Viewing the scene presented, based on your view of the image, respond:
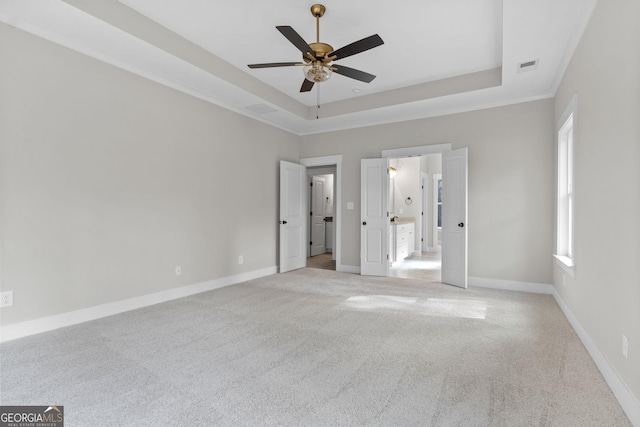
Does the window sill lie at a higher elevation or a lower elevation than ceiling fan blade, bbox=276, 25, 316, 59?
lower

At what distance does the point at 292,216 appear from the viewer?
625 centimetres

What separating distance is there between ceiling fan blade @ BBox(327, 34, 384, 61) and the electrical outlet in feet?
11.7

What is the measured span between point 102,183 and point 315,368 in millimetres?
2981

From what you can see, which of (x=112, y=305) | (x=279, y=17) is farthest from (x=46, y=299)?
(x=279, y=17)

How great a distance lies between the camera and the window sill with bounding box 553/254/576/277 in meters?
3.15

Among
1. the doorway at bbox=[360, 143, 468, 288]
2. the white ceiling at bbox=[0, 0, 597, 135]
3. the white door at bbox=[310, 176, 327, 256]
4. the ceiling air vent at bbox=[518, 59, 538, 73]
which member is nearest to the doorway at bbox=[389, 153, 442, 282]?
the doorway at bbox=[360, 143, 468, 288]

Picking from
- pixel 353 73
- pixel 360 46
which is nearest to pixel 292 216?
pixel 353 73

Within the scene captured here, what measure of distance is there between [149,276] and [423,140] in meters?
4.58

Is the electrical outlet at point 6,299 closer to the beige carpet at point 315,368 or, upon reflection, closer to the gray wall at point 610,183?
the beige carpet at point 315,368

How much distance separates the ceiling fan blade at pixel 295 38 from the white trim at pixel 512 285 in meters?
4.05

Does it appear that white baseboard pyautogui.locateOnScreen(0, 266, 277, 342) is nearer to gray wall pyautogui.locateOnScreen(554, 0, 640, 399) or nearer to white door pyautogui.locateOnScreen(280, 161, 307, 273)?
white door pyautogui.locateOnScreen(280, 161, 307, 273)

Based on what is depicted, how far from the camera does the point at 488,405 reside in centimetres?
186

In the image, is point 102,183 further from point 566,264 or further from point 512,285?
point 512,285

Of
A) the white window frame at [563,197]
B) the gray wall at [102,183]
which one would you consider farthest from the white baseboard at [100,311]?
the white window frame at [563,197]
